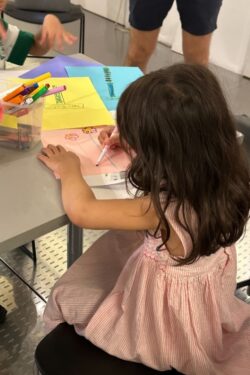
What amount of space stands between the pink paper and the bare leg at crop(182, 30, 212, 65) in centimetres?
130

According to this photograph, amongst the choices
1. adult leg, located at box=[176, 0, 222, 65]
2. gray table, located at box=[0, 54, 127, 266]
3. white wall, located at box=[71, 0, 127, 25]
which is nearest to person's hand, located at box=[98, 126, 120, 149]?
gray table, located at box=[0, 54, 127, 266]

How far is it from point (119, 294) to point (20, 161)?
0.33m

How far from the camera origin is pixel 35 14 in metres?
2.64

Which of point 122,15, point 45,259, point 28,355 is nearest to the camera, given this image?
point 28,355

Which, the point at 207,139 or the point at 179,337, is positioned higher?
the point at 207,139

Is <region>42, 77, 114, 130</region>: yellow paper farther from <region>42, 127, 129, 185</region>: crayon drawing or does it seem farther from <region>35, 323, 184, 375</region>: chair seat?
<region>35, 323, 184, 375</region>: chair seat

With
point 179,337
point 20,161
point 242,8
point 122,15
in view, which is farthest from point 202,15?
point 122,15

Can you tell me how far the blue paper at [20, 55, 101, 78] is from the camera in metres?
1.28

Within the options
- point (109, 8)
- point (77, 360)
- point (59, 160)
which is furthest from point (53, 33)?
point (109, 8)

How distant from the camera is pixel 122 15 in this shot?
3.96 m

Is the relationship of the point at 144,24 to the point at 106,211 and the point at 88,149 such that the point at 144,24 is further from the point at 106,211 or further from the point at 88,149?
the point at 106,211

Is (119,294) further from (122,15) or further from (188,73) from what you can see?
(122,15)

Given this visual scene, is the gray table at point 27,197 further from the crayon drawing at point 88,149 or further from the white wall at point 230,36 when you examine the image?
the white wall at point 230,36

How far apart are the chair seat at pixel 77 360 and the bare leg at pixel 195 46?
5.33ft
